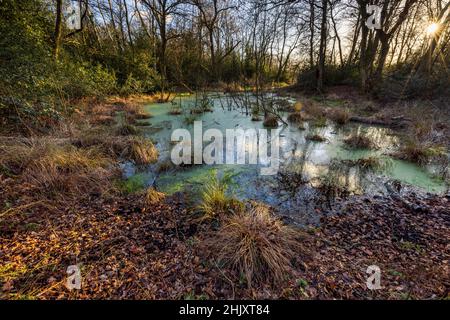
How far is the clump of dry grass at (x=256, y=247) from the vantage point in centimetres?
163

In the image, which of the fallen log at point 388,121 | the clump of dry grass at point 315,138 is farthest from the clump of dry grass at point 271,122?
the fallen log at point 388,121

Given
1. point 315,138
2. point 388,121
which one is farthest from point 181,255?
point 388,121

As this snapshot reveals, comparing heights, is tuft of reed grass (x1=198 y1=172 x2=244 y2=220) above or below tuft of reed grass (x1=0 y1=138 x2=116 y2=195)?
below

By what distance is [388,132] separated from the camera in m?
5.36

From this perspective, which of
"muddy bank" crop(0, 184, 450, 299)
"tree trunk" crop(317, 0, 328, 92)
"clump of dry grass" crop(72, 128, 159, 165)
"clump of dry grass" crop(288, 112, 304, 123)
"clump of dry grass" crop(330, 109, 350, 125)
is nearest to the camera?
"muddy bank" crop(0, 184, 450, 299)

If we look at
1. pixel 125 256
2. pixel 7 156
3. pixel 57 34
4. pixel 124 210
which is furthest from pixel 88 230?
pixel 57 34

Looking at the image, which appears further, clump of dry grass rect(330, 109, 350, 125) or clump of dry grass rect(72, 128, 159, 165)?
clump of dry grass rect(330, 109, 350, 125)

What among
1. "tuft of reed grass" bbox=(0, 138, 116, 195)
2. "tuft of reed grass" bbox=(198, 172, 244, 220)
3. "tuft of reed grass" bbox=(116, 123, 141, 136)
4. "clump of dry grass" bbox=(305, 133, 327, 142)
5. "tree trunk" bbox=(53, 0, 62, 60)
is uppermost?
"tree trunk" bbox=(53, 0, 62, 60)

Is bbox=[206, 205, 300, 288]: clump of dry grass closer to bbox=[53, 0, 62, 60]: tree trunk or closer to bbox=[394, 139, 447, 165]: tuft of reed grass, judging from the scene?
bbox=[394, 139, 447, 165]: tuft of reed grass

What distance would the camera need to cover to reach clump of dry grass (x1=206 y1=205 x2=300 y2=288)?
1.63 m

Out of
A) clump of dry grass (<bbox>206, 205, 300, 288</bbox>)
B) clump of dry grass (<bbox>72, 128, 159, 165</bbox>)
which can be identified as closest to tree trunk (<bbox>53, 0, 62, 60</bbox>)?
clump of dry grass (<bbox>72, 128, 159, 165</bbox>)

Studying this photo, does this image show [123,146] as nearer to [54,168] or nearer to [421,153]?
[54,168]

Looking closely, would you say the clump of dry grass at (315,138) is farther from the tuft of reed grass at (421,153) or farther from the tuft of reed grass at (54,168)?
the tuft of reed grass at (54,168)
